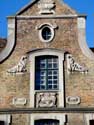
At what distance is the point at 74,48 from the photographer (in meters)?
19.6

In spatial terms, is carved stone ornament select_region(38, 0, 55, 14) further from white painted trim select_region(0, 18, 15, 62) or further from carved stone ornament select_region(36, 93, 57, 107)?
carved stone ornament select_region(36, 93, 57, 107)

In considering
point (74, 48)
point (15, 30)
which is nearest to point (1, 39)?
point (15, 30)

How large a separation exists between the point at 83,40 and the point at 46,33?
6.01ft

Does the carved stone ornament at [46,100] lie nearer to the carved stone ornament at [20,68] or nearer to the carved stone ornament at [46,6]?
the carved stone ornament at [20,68]

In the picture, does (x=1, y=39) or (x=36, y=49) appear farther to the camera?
(x=1, y=39)

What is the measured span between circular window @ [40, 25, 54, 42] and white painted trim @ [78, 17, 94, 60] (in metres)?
1.34

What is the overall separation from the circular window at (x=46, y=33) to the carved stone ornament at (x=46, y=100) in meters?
2.69

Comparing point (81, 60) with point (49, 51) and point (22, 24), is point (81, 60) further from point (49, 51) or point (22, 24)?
point (22, 24)

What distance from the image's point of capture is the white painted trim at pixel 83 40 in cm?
1944

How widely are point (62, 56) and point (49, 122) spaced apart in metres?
3.12

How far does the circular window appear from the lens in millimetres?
19781

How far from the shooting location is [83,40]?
64.6ft

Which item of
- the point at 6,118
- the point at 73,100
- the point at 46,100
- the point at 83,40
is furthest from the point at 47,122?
the point at 83,40

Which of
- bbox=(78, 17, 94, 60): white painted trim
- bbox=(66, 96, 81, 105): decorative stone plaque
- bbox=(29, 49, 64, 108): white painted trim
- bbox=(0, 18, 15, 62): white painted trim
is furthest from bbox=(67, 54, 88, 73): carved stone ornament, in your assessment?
bbox=(0, 18, 15, 62): white painted trim
